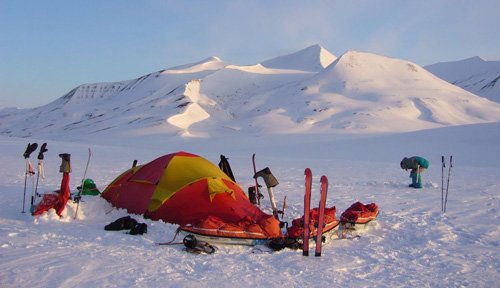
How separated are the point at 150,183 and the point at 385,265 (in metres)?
5.09

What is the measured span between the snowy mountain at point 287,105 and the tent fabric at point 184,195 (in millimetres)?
53132

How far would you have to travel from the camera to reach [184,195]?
8.98 meters

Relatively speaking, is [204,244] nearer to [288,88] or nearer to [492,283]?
[492,283]

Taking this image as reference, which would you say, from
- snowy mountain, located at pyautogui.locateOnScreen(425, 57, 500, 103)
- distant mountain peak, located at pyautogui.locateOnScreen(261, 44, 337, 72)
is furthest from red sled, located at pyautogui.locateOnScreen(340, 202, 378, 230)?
snowy mountain, located at pyautogui.locateOnScreen(425, 57, 500, 103)

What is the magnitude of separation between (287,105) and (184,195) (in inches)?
2982

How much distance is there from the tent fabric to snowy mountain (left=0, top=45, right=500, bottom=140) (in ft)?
174

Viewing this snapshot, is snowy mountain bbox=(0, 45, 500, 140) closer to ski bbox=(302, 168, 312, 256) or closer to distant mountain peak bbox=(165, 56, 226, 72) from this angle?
distant mountain peak bbox=(165, 56, 226, 72)

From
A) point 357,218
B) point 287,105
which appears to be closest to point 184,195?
point 357,218

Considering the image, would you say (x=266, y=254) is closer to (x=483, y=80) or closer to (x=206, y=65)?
(x=206, y=65)

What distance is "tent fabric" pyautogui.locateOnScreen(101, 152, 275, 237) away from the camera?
876 cm

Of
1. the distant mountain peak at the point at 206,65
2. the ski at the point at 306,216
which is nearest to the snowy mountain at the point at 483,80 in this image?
the distant mountain peak at the point at 206,65

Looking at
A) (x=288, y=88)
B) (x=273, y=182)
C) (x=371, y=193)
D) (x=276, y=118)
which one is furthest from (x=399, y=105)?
(x=273, y=182)

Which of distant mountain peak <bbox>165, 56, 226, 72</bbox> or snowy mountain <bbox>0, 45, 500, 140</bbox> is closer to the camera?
snowy mountain <bbox>0, 45, 500, 140</bbox>

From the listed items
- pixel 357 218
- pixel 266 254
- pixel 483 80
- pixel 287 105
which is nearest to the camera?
pixel 266 254
